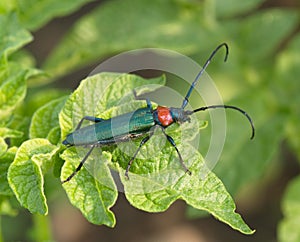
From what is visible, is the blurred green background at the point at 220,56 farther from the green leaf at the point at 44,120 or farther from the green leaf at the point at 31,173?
the green leaf at the point at 31,173

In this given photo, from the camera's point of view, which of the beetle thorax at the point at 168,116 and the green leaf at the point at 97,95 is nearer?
the green leaf at the point at 97,95

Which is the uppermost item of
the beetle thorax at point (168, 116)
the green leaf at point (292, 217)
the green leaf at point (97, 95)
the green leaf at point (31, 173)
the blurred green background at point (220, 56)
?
the green leaf at point (97, 95)

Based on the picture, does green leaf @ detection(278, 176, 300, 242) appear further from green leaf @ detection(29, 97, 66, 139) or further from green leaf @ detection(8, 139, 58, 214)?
green leaf @ detection(8, 139, 58, 214)

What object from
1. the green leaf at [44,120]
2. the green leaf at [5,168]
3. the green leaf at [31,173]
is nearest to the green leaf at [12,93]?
the green leaf at [44,120]

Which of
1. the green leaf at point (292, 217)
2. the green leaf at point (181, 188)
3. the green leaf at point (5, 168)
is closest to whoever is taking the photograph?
the green leaf at point (181, 188)

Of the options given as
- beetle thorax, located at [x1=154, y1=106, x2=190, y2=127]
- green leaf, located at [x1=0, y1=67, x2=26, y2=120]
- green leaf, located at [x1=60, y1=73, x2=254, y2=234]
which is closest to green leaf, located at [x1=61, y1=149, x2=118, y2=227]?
green leaf, located at [x1=60, y1=73, x2=254, y2=234]
